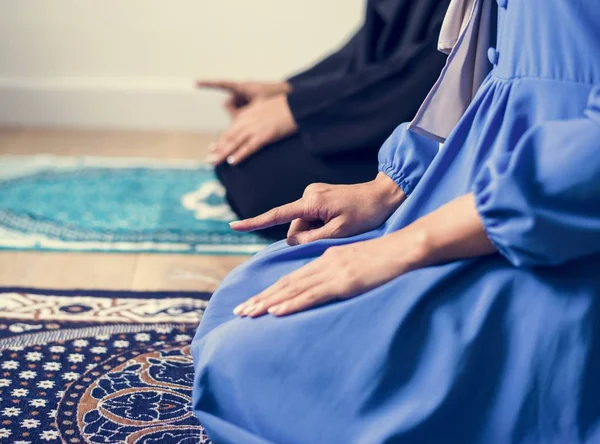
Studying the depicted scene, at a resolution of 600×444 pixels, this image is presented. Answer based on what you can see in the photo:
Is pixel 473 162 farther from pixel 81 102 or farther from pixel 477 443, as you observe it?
pixel 81 102

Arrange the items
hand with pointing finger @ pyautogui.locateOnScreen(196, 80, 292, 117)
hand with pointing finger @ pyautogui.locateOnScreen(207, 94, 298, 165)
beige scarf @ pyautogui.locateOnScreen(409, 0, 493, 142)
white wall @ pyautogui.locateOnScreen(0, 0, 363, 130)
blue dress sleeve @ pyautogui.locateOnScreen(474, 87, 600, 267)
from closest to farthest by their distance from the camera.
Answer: blue dress sleeve @ pyautogui.locateOnScreen(474, 87, 600, 267), beige scarf @ pyautogui.locateOnScreen(409, 0, 493, 142), hand with pointing finger @ pyautogui.locateOnScreen(207, 94, 298, 165), hand with pointing finger @ pyautogui.locateOnScreen(196, 80, 292, 117), white wall @ pyautogui.locateOnScreen(0, 0, 363, 130)

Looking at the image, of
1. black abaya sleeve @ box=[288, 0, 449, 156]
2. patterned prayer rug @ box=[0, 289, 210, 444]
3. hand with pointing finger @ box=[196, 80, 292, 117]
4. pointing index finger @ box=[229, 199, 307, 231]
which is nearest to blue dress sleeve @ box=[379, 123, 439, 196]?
pointing index finger @ box=[229, 199, 307, 231]

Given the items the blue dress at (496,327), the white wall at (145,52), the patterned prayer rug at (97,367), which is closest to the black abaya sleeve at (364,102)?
the patterned prayer rug at (97,367)

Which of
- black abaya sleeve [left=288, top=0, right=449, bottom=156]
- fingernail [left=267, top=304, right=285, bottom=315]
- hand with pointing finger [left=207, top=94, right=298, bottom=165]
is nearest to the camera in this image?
fingernail [left=267, top=304, right=285, bottom=315]

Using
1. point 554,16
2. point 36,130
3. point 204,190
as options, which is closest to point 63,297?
point 204,190

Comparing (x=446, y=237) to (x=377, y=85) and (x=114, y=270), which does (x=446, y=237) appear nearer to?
(x=377, y=85)

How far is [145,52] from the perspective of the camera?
2969mm

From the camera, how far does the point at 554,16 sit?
89 cm

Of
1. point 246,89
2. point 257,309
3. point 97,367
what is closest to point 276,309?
point 257,309

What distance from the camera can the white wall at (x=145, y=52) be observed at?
2.92m

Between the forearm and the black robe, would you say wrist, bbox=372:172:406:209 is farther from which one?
the black robe

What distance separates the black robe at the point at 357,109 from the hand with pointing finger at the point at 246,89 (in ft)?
0.56

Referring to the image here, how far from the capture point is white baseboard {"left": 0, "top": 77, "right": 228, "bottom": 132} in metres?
2.99

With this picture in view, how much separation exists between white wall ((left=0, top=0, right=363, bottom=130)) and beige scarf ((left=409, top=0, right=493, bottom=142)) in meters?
1.88
